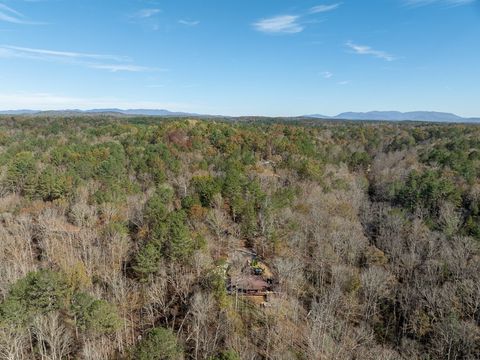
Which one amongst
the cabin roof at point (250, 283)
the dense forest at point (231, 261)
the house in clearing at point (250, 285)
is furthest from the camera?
the cabin roof at point (250, 283)

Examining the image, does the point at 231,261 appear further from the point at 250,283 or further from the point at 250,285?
the point at 250,285

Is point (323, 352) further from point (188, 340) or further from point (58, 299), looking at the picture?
point (58, 299)

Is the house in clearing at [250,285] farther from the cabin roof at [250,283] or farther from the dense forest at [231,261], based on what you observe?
the dense forest at [231,261]

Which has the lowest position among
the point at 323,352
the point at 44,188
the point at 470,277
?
the point at 323,352

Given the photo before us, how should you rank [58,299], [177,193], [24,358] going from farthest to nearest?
[177,193] → [58,299] → [24,358]

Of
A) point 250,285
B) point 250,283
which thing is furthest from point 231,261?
point 250,285

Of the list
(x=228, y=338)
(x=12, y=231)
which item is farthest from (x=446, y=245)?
(x=12, y=231)

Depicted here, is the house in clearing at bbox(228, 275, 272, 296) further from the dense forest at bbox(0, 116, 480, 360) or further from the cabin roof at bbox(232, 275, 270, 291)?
the dense forest at bbox(0, 116, 480, 360)

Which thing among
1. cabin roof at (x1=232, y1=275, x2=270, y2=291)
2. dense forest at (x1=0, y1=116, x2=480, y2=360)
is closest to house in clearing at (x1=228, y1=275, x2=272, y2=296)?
cabin roof at (x1=232, y1=275, x2=270, y2=291)

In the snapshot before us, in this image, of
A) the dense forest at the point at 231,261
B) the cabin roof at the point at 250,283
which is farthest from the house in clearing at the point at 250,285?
the dense forest at the point at 231,261
